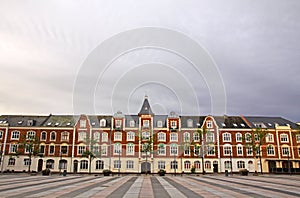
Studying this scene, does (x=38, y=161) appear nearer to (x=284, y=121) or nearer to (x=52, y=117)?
(x=52, y=117)

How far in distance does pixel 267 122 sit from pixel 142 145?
3123 centimetres

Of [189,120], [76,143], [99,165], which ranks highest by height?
[189,120]

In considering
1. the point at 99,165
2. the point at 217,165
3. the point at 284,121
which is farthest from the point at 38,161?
the point at 284,121

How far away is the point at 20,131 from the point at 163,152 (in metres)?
32.8

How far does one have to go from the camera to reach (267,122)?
213ft

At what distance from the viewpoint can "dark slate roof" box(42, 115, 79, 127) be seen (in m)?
61.9

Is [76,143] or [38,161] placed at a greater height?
[76,143]

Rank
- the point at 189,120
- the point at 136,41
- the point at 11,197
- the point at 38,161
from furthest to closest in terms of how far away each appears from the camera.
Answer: the point at 189,120, the point at 38,161, the point at 136,41, the point at 11,197

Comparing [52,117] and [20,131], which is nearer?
[20,131]

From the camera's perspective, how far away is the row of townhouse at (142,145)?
5875 centimetres

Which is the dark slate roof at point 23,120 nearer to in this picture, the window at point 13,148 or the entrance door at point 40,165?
the window at point 13,148

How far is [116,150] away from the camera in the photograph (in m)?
60.4

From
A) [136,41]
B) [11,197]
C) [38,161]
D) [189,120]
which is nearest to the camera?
[11,197]

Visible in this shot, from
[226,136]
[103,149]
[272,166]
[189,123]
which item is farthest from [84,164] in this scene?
[272,166]
